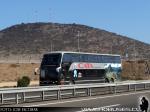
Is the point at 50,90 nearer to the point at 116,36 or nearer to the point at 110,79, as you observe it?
the point at 110,79

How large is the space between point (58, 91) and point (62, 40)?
142 metres

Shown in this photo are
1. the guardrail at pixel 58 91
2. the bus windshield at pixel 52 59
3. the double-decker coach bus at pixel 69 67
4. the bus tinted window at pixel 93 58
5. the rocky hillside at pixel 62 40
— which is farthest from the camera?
the rocky hillside at pixel 62 40

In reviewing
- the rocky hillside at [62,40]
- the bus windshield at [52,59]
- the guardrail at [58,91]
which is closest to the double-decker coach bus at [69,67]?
the bus windshield at [52,59]

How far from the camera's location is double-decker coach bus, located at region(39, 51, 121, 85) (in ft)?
153

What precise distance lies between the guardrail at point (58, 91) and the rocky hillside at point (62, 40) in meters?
108

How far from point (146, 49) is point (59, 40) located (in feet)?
101

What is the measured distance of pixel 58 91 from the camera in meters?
31.7

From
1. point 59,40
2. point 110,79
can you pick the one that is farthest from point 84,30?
point 110,79

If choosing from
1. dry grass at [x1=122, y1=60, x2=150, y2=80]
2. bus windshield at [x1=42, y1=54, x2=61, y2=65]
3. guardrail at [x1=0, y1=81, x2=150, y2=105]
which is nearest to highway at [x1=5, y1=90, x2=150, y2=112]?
guardrail at [x1=0, y1=81, x2=150, y2=105]

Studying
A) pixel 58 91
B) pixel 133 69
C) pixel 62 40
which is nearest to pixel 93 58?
pixel 58 91

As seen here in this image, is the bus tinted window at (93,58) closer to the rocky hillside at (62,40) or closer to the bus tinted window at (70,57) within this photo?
the bus tinted window at (70,57)

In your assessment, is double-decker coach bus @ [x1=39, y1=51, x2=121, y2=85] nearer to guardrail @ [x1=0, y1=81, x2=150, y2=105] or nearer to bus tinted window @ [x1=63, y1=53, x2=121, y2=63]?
bus tinted window @ [x1=63, y1=53, x2=121, y2=63]

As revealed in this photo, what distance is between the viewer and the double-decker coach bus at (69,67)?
46594 mm

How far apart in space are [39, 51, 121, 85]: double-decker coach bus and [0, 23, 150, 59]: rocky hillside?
9585 centimetres
